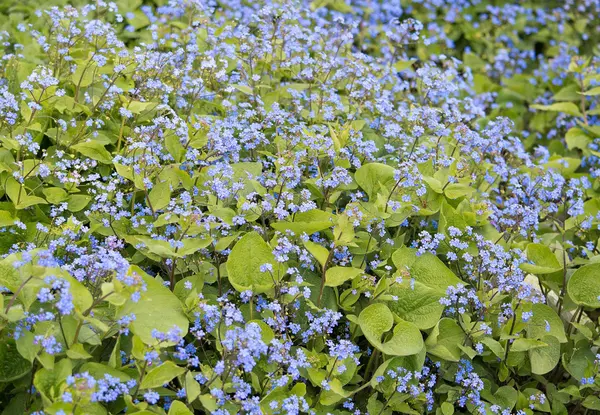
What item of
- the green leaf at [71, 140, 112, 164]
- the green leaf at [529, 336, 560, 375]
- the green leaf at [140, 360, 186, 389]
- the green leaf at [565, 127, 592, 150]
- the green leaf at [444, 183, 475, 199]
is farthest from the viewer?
the green leaf at [565, 127, 592, 150]

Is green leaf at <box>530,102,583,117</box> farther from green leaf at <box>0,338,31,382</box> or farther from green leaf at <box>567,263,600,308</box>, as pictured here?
green leaf at <box>0,338,31,382</box>

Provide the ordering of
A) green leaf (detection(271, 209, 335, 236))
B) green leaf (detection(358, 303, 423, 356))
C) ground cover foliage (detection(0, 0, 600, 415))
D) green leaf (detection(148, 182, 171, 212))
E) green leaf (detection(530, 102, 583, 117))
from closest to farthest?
ground cover foliage (detection(0, 0, 600, 415)) → green leaf (detection(358, 303, 423, 356)) → green leaf (detection(271, 209, 335, 236)) → green leaf (detection(148, 182, 171, 212)) → green leaf (detection(530, 102, 583, 117))

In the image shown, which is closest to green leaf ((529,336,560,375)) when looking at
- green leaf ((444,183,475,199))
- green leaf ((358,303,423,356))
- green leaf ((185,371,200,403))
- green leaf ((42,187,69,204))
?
green leaf ((358,303,423,356))

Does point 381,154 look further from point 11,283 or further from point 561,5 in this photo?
point 561,5

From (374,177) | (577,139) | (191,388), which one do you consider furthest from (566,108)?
(191,388)

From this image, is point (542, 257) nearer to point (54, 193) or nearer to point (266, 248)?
point (266, 248)

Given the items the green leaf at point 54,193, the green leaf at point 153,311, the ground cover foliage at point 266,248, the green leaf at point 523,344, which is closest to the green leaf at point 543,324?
the ground cover foliage at point 266,248
